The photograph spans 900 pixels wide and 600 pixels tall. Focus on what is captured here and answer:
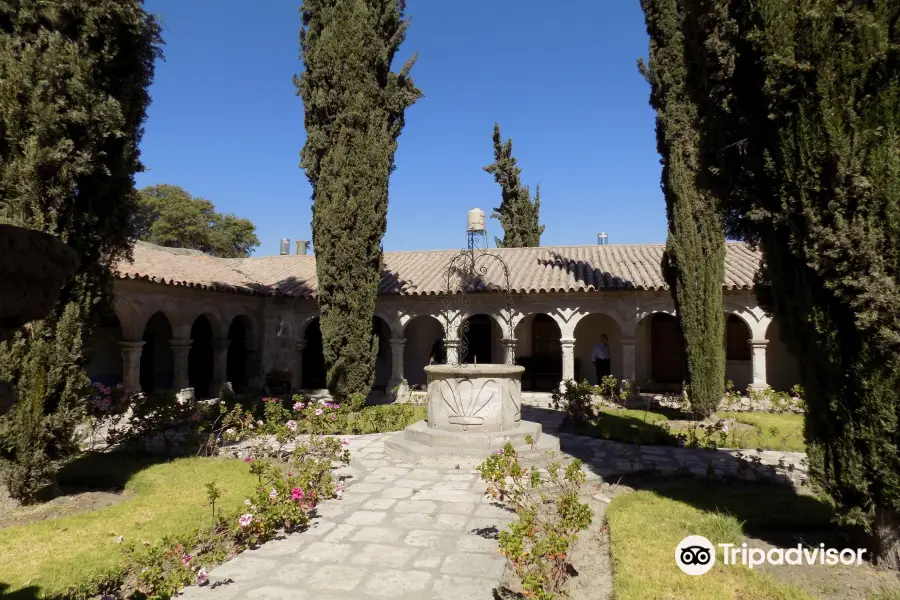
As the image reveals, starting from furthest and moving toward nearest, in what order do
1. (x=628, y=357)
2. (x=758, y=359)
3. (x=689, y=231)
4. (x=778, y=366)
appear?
(x=778, y=366) < (x=628, y=357) < (x=758, y=359) < (x=689, y=231)

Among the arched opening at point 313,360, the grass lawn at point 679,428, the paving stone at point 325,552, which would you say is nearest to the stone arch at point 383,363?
the arched opening at point 313,360

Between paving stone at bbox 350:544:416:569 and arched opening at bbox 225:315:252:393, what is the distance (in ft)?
42.4

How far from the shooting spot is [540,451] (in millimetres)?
7082

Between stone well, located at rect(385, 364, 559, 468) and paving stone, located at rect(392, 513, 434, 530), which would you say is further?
stone well, located at rect(385, 364, 559, 468)

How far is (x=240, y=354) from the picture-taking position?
1722 cm

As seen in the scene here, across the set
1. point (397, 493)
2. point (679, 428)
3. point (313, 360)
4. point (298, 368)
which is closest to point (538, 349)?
point (679, 428)

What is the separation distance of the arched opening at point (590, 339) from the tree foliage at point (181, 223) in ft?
82.9

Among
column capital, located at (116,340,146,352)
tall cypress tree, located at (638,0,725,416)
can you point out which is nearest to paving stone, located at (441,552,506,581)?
tall cypress tree, located at (638,0,725,416)

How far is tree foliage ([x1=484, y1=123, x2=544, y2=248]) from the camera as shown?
2412 cm

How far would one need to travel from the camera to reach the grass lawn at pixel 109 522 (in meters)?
3.81

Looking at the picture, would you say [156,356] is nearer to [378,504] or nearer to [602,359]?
[602,359]

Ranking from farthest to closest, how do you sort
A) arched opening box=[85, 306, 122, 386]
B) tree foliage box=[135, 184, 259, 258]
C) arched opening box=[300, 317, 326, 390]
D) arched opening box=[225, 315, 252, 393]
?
tree foliage box=[135, 184, 259, 258]
arched opening box=[300, 317, 326, 390]
arched opening box=[225, 315, 252, 393]
arched opening box=[85, 306, 122, 386]

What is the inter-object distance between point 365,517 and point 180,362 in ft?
34.4

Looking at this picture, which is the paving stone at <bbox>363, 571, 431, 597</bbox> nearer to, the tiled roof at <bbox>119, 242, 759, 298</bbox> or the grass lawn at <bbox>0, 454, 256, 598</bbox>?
the grass lawn at <bbox>0, 454, 256, 598</bbox>
